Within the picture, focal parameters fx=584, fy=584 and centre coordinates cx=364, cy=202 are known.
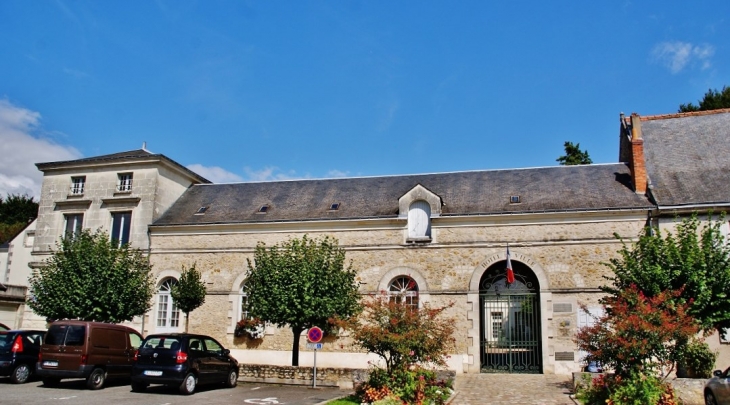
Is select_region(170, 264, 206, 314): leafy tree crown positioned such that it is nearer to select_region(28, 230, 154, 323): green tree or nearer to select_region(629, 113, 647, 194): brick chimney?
select_region(28, 230, 154, 323): green tree

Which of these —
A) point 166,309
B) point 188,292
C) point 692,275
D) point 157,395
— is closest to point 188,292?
point 188,292

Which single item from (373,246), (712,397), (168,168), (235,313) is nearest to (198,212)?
(168,168)

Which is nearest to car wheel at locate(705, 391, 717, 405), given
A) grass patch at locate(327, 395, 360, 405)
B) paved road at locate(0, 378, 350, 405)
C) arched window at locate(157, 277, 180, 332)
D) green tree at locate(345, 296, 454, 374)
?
green tree at locate(345, 296, 454, 374)

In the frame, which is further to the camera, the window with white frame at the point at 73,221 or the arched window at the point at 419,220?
the window with white frame at the point at 73,221

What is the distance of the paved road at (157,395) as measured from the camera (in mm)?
11297

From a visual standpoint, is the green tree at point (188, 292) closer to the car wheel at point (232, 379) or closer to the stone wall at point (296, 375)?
the stone wall at point (296, 375)

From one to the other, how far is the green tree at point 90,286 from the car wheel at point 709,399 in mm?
15357

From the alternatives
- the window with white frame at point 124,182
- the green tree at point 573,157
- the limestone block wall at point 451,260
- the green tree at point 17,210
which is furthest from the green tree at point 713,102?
the green tree at point 17,210

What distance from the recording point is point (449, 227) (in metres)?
19.1

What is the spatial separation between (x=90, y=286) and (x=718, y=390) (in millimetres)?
16253

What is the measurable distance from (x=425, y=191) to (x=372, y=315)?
8030 millimetres

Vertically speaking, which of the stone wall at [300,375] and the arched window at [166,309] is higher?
the arched window at [166,309]

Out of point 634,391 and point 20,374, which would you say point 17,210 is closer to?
point 20,374

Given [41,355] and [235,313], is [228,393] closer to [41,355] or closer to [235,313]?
[41,355]
